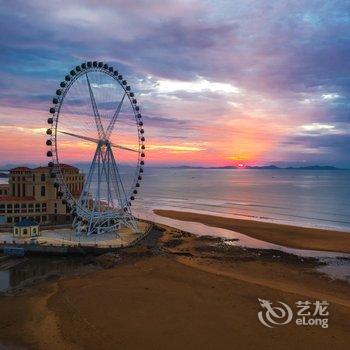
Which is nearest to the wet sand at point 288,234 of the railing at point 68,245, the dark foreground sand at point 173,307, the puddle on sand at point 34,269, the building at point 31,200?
the dark foreground sand at point 173,307

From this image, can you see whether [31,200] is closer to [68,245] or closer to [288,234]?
[68,245]

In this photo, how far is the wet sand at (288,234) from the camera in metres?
49.9

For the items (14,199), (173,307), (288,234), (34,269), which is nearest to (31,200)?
(14,199)

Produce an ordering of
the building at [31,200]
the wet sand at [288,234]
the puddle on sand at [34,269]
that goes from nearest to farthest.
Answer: the puddle on sand at [34,269], the wet sand at [288,234], the building at [31,200]

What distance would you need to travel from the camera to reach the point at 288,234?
5703 centimetres

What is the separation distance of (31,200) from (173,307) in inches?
1313

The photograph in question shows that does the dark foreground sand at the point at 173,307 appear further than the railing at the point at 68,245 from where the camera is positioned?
No

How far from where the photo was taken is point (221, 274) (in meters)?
35.5

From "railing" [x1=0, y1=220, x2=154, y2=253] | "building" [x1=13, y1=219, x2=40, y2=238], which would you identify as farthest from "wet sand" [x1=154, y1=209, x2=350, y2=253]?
"building" [x1=13, y1=219, x2=40, y2=238]

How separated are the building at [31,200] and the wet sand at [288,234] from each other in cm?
2331

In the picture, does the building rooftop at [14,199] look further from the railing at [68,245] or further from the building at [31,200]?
the railing at [68,245]

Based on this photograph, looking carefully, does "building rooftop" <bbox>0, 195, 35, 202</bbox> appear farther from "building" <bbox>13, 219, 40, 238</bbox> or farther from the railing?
the railing

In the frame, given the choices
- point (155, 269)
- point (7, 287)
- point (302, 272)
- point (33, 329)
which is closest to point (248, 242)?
point (302, 272)

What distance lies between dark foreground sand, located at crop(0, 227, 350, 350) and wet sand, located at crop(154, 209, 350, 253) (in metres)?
10.1
